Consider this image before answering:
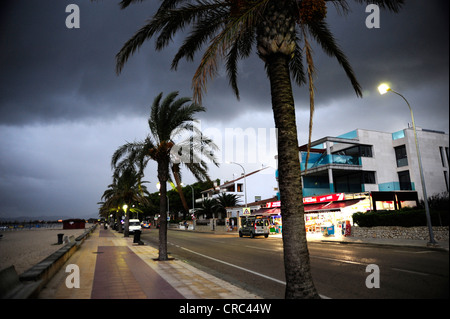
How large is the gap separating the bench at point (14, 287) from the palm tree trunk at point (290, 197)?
4.49 m

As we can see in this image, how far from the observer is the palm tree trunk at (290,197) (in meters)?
5.04

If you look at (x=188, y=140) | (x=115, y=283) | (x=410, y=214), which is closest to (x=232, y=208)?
(x=410, y=214)

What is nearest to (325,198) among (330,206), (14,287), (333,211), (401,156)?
(333,211)

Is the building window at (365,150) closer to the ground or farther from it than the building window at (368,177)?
farther from it

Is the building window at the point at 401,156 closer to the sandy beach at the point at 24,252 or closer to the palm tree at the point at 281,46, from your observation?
the palm tree at the point at 281,46

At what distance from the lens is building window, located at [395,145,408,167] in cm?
3216

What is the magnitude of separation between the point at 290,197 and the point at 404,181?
107 ft

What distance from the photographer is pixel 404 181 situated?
105 ft

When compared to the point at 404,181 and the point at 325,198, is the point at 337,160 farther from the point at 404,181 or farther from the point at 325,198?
the point at 404,181

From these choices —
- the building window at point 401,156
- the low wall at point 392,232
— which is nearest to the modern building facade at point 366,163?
the building window at point 401,156
